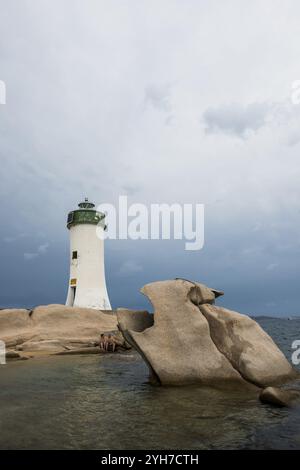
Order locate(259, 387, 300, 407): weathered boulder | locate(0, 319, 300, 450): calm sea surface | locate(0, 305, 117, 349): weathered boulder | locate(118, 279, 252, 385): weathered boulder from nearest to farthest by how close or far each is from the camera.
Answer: locate(0, 319, 300, 450): calm sea surface → locate(259, 387, 300, 407): weathered boulder → locate(118, 279, 252, 385): weathered boulder → locate(0, 305, 117, 349): weathered boulder

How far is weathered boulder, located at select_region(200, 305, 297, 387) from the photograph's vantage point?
12.4 m

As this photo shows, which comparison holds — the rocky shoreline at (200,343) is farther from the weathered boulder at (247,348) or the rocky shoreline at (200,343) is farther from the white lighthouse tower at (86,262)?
the white lighthouse tower at (86,262)

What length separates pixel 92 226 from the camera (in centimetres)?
4269

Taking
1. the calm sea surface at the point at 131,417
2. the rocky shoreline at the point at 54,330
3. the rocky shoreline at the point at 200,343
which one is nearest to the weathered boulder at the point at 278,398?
the rocky shoreline at the point at 200,343

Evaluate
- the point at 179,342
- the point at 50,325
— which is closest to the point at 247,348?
the point at 179,342

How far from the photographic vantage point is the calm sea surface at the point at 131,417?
7234 mm

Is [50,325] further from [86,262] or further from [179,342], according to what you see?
[179,342]

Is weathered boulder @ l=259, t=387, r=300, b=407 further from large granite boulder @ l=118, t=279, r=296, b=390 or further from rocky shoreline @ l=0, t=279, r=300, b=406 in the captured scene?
large granite boulder @ l=118, t=279, r=296, b=390

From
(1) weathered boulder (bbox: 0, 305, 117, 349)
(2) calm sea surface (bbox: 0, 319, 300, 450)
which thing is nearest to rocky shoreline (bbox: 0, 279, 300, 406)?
(2) calm sea surface (bbox: 0, 319, 300, 450)

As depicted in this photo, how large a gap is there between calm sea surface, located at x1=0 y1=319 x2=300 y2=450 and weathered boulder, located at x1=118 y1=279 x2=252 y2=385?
66 centimetres

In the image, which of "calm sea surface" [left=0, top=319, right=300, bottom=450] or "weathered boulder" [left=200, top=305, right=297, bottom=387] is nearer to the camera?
"calm sea surface" [left=0, top=319, right=300, bottom=450]

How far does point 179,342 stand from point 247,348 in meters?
2.25

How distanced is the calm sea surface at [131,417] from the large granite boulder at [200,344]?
85 cm

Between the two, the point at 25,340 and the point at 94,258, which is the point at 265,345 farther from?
the point at 94,258
